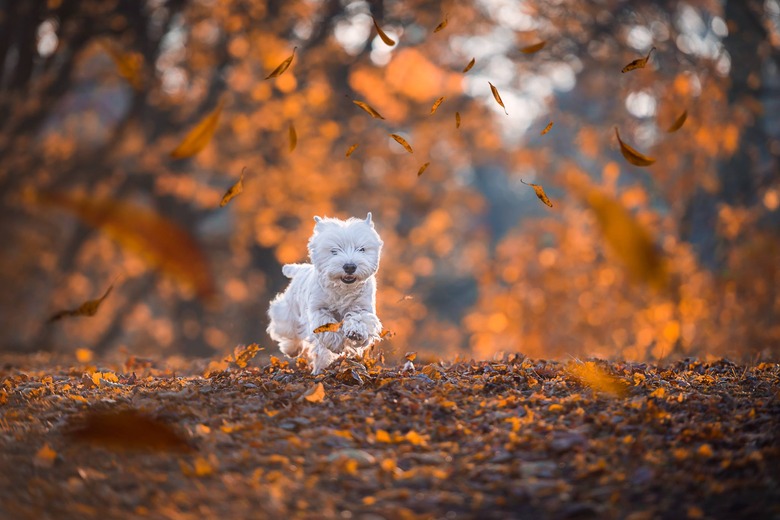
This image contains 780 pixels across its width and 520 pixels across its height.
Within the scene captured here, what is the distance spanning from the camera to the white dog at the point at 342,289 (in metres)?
7.54

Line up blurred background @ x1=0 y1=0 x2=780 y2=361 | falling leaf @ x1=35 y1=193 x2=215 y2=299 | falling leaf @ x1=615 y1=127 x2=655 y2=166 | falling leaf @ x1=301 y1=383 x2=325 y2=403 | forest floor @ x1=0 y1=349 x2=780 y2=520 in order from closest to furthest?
forest floor @ x1=0 y1=349 x2=780 y2=520 → falling leaf @ x1=301 y1=383 x2=325 y2=403 → falling leaf @ x1=615 y1=127 x2=655 y2=166 → blurred background @ x1=0 y1=0 x2=780 y2=361 → falling leaf @ x1=35 y1=193 x2=215 y2=299

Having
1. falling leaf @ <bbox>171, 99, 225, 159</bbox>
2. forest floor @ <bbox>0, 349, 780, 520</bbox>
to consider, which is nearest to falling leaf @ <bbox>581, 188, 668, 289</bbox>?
forest floor @ <bbox>0, 349, 780, 520</bbox>

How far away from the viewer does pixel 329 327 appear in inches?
292

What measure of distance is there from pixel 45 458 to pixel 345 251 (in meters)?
3.18

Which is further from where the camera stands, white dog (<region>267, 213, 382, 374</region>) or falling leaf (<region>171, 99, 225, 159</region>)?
white dog (<region>267, 213, 382, 374</region>)

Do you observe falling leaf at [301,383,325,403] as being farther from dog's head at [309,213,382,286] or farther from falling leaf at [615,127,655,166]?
falling leaf at [615,127,655,166]

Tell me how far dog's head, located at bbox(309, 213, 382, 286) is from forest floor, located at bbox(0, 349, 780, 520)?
0.77 metres

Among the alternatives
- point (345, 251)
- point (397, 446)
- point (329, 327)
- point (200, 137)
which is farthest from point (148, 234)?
point (397, 446)

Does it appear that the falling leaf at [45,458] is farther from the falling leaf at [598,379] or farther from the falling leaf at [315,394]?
the falling leaf at [598,379]

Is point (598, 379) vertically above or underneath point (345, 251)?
underneath

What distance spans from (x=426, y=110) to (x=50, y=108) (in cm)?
1046

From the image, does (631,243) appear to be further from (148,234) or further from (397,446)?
(397,446)

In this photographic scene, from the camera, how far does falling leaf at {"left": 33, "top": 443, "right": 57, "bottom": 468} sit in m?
5.32

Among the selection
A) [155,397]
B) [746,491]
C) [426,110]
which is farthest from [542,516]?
[426,110]
